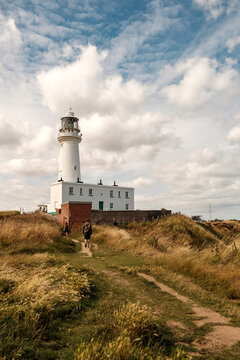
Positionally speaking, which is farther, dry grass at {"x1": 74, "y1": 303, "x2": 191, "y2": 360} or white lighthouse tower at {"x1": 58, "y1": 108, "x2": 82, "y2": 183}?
white lighthouse tower at {"x1": 58, "y1": 108, "x2": 82, "y2": 183}

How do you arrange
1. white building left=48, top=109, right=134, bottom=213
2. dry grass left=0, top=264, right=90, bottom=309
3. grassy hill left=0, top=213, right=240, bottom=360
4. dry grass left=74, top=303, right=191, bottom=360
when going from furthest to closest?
white building left=48, top=109, right=134, bottom=213
dry grass left=0, top=264, right=90, bottom=309
grassy hill left=0, top=213, right=240, bottom=360
dry grass left=74, top=303, right=191, bottom=360

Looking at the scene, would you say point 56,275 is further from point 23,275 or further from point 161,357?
point 161,357

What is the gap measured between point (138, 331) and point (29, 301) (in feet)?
7.17

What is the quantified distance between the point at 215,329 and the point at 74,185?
115 ft

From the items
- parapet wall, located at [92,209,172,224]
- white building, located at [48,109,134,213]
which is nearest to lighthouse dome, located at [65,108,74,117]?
white building, located at [48,109,134,213]

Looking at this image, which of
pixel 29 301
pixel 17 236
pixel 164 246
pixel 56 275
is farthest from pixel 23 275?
pixel 164 246

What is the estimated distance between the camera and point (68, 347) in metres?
3.58

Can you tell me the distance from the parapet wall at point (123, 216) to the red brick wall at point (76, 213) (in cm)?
120

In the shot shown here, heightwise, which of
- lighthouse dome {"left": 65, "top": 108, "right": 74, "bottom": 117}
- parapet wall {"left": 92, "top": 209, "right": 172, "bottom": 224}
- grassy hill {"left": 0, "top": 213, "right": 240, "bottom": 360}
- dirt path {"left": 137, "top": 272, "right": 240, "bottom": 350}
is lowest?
dirt path {"left": 137, "top": 272, "right": 240, "bottom": 350}

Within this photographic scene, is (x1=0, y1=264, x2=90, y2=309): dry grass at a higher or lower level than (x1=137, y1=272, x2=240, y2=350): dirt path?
higher

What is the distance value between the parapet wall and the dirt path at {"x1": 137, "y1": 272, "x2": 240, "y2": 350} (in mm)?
20536

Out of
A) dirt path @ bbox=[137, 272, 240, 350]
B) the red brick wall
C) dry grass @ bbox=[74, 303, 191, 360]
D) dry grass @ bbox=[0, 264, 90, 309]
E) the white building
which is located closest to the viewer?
dry grass @ bbox=[74, 303, 191, 360]

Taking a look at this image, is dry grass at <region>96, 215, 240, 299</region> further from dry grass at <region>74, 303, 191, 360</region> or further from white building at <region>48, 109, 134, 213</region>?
white building at <region>48, 109, 134, 213</region>

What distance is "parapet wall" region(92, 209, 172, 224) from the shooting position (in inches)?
1049
